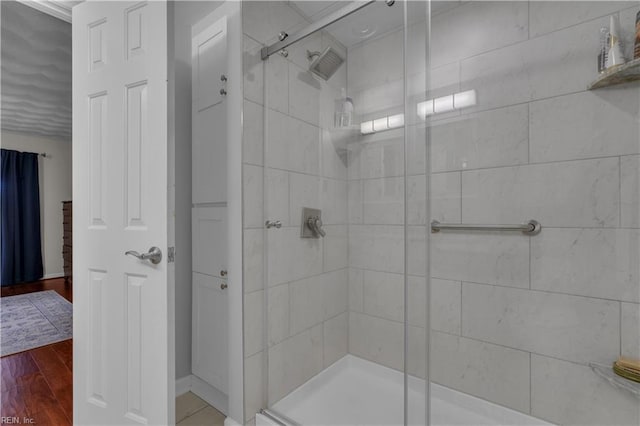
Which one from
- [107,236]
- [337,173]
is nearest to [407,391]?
[337,173]

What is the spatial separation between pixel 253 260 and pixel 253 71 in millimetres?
962

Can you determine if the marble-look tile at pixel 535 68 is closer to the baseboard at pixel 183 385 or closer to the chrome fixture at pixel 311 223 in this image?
the chrome fixture at pixel 311 223

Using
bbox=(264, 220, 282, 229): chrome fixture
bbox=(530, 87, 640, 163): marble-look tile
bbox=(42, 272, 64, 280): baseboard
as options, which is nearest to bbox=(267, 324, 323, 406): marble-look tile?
bbox=(264, 220, 282, 229): chrome fixture

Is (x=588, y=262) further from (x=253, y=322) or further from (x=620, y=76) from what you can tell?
(x=253, y=322)

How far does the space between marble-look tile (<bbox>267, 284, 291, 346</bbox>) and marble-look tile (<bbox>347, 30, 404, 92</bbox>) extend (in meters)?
1.14

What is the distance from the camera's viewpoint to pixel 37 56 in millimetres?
2416

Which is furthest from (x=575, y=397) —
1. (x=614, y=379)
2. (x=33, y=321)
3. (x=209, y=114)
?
(x=33, y=321)

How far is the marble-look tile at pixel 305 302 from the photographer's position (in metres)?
1.58

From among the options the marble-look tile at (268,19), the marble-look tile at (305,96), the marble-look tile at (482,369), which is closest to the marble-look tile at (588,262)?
the marble-look tile at (482,369)

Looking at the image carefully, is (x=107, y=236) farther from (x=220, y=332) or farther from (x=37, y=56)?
(x=37, y=56)

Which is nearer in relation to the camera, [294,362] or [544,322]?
[544,322]

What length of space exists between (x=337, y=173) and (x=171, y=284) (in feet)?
3.11

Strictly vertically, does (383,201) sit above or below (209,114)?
below

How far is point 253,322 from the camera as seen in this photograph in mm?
1475
